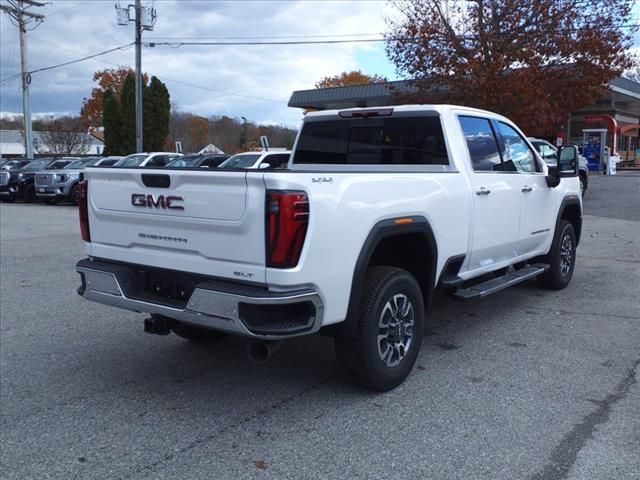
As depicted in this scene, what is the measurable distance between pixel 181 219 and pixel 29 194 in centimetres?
2348

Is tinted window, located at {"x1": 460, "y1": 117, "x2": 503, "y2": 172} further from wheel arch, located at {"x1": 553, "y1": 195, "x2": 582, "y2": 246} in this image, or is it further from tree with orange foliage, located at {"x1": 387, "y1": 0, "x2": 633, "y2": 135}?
tree with orange foliage, located at {"x1": 387, "y1": 0, "x2": 633, "y2": 135}

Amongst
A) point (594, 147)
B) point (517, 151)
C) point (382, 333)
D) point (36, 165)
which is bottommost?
point (382, 333)

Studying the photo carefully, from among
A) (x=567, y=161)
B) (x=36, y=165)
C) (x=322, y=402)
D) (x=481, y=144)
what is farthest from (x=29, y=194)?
(x=322, y=402)

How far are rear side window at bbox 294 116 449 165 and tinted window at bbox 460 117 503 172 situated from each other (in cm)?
35

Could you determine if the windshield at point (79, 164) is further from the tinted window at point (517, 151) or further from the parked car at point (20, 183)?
the tinted window at point (517, 151)

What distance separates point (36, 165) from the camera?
86.8 feet

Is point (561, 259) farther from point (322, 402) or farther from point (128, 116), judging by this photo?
point (128, 116)

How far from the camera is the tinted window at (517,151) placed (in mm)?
6327

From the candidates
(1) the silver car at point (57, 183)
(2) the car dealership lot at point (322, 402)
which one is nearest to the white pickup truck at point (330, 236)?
(2) the car dealership lot at point (322, 402)

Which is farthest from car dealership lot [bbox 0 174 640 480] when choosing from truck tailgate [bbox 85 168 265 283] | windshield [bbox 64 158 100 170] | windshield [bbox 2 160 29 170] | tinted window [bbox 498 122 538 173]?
windshield [bbox 2 160 29 170]

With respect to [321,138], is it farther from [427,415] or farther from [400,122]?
[427,415]

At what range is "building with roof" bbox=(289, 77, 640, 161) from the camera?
34.2 metres

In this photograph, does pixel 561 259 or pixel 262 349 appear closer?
→ pixel 262 349

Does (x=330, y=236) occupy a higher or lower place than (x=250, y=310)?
higher
